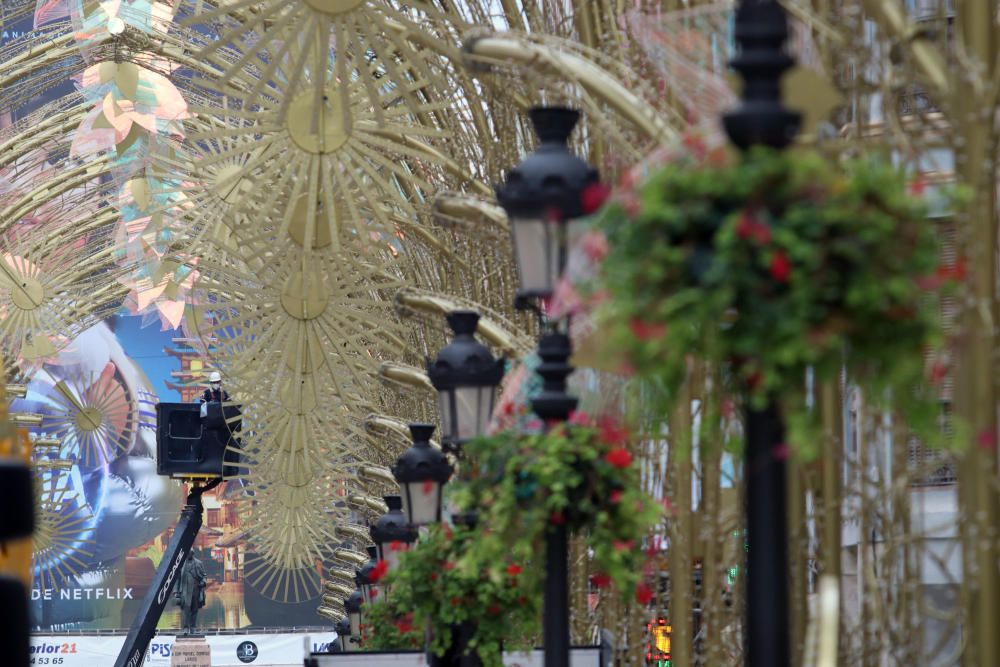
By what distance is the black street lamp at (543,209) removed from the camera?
26.0 feet

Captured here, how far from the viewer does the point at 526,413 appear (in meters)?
8.92

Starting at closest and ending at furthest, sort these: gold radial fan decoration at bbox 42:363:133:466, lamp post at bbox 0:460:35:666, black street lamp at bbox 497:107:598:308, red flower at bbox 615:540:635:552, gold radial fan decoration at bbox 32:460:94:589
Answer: lamp post at bbox 0:460:35:666 < black street lamp at bbox 497:107:598:308 < red flower at bbox 615:540:635:552 < gold radial fan decoration at bbox 32:460:94:589 < gold radial fan decoration at bbox 42:363:133:466

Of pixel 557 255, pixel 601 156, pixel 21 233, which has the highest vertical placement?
pixel 21 233

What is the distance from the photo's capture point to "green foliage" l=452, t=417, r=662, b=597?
814cm

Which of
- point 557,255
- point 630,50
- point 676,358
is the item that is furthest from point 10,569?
point 630,50

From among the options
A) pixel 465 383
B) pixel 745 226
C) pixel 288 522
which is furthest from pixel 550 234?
pixel 288 522

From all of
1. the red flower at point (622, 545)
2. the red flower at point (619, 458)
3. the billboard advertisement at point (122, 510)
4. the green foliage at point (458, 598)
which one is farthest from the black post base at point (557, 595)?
the billboard advertisement at point (122, 510)

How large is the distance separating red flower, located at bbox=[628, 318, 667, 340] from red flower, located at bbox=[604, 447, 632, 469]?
9.47 feet

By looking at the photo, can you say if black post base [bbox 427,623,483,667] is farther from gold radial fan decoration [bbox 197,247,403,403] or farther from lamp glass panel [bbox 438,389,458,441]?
gold radial fan decoration [bbox 197,247,403,403]

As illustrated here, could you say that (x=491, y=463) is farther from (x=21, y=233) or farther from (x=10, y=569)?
(x=21, y=233)

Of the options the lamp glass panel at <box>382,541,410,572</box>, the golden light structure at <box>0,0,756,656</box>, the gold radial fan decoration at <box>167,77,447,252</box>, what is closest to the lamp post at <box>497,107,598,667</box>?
the golden light structure at <box>0,0,756,656</box>

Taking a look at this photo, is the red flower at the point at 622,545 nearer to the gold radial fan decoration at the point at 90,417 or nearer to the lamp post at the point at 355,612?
the lamp post at the point at 355,612

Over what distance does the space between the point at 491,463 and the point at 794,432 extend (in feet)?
11.2

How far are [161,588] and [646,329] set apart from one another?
37083 millimetres
